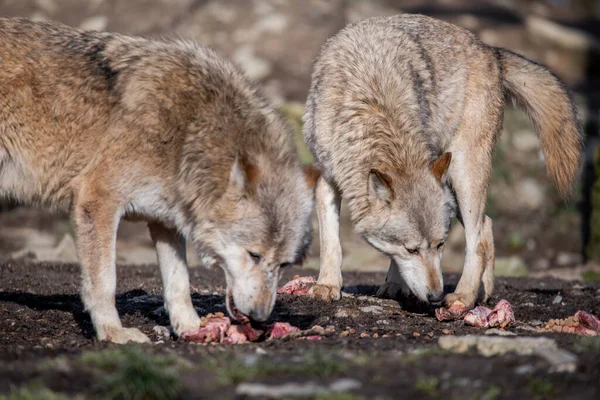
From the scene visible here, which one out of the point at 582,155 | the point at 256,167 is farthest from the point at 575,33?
the point at 256,167

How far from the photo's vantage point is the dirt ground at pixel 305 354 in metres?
3.77

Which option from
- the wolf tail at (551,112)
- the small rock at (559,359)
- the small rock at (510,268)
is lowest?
the small rock at (510,268)

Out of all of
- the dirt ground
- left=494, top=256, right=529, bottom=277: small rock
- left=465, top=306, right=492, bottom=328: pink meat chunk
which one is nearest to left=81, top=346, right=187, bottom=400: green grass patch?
the dirt ground

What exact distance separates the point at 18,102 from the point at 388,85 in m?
3.06

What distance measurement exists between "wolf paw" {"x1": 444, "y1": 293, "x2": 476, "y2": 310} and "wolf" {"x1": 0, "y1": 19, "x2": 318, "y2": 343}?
2427 mm

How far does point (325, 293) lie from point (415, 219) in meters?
1.05

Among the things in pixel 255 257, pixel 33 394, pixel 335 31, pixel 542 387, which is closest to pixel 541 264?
pixel 335 31

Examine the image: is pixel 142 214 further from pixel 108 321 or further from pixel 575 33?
pixel 575 33

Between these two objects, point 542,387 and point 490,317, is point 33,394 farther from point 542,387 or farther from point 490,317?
point 490,317

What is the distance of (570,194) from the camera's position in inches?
309

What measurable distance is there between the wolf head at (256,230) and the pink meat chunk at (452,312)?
197 cm

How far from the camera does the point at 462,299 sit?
7.19 metres

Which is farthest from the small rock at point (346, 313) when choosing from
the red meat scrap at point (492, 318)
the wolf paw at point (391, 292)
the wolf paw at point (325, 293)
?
the wolf paw at point (391, 292)

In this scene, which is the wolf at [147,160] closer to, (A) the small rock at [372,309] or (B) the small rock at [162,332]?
(B) the small rock at [162,332]
